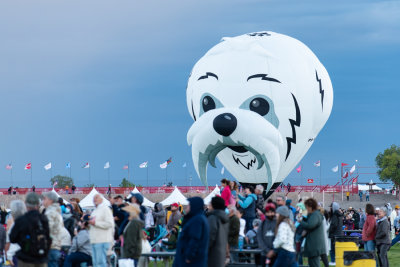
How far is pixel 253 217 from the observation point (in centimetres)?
1845

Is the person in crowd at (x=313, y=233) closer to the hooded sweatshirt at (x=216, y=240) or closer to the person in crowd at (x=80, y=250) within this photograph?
the hooded sweatshirt at (x=216, y=240)

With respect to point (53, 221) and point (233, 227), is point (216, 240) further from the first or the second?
point (53, 221)

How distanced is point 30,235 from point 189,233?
2173mm

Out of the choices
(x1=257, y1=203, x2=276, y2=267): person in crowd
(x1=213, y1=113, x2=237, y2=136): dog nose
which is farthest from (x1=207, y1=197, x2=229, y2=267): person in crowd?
(x1=213, y1=113, x2=237, y2=136): dog nose

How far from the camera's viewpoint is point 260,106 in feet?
81.1

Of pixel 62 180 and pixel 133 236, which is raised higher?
pixel 62 180

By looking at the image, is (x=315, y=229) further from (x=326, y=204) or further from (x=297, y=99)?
(x=326, y=204)

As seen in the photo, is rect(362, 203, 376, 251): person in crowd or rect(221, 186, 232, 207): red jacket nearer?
rect(221, 186, 232, 207): red jacket

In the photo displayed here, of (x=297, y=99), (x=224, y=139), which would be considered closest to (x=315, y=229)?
(x=224, y=139)

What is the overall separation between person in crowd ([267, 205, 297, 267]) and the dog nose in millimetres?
10050

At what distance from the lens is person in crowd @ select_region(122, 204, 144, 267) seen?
14.8 meters

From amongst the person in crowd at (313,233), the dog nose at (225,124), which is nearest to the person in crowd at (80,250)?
the person in crowd at (313,233)

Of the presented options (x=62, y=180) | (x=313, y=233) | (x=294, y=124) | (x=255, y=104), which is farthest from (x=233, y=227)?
(x=62, y=180)

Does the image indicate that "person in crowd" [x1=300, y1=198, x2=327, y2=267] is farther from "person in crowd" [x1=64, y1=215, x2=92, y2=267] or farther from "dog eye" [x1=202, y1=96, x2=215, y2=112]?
"dog eye" [x1=202, y1=96, x2=215, y2=112]
